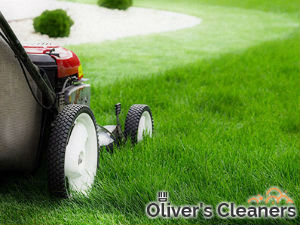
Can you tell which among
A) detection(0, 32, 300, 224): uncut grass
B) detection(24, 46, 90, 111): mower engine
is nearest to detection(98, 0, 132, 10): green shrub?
detection(0, 32, 300, 224): uncut grass

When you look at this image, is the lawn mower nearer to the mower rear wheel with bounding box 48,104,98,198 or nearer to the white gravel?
the mower rear wheel with bounding box 48,104,98,198

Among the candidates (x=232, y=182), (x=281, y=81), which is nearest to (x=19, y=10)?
Result: (x=281, y=81)

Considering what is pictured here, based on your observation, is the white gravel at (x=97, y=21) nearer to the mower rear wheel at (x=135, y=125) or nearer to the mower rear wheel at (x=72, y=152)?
the mower rear wheel at (x=135, y=125)

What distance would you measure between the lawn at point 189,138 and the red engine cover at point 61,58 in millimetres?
574

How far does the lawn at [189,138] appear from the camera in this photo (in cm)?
214

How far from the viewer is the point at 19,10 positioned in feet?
41.0

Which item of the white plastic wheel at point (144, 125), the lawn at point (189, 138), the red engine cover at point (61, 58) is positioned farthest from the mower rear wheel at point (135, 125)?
the red engine cover at point (61, 58)

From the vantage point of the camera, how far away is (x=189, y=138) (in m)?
2.97

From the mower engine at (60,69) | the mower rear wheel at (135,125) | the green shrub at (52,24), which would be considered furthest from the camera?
the green shrub at (52,24)

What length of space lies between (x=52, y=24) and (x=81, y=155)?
25.5 ft

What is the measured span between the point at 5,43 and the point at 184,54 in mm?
6353

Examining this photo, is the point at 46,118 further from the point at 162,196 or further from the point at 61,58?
the point at 162,196

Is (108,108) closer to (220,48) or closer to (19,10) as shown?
(220,48)

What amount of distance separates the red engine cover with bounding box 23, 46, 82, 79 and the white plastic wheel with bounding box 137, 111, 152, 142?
0.74m
